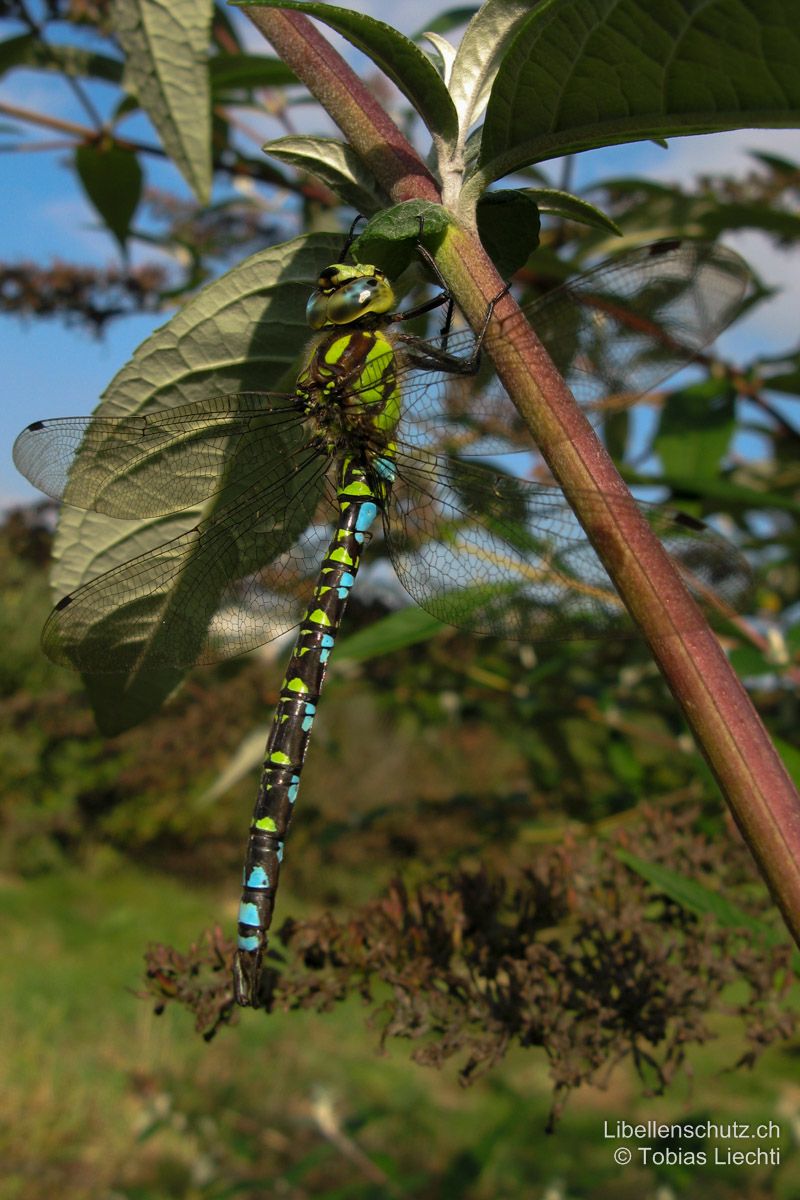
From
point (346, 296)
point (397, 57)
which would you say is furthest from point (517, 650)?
point (397, 57)

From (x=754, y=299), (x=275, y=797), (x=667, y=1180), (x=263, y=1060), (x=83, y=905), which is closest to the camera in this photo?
(x=275, y=797)

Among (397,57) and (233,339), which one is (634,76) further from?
(233,339)

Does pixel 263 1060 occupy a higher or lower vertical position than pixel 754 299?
lower

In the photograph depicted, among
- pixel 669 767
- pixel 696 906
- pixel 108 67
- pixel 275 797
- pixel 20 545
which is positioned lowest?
pixel 696 906

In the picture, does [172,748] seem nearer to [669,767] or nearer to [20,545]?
[20,545]

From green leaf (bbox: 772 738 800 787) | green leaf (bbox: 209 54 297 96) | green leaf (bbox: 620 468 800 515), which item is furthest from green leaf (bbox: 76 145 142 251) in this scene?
green leaf (bbox: 772 738 800 787)

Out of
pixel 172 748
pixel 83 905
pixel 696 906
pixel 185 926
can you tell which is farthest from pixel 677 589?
pixel 83 905
